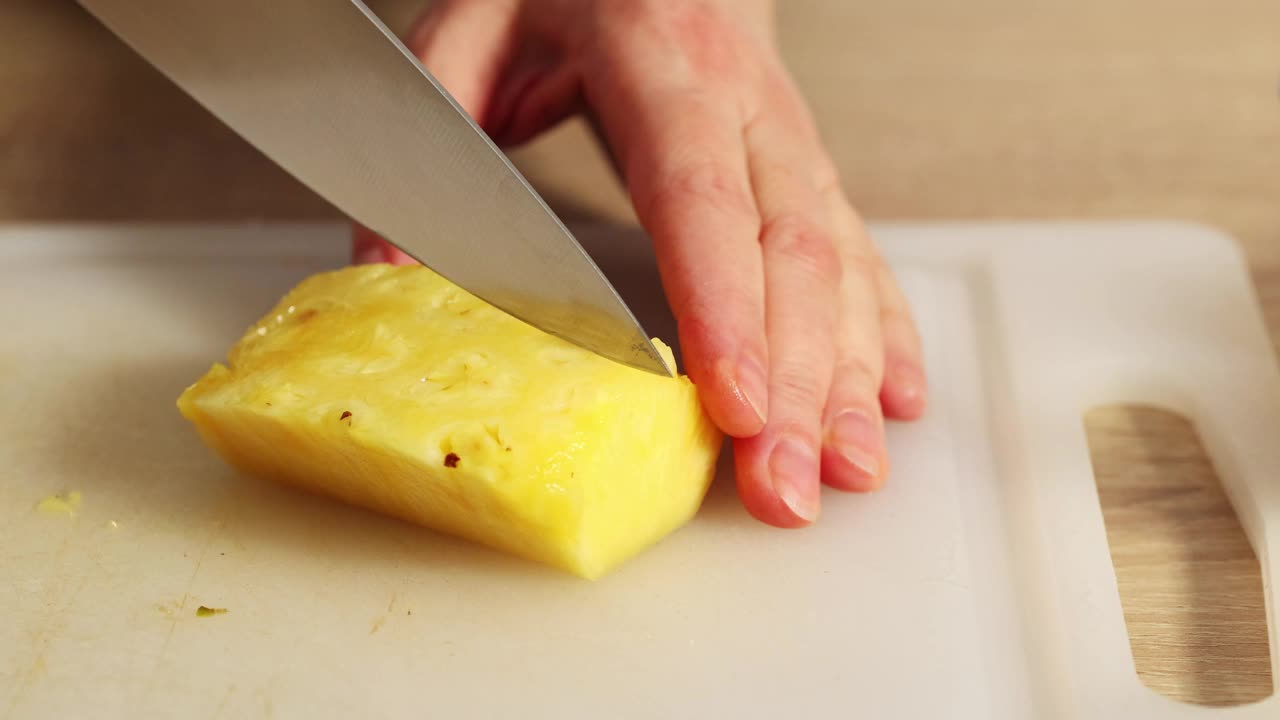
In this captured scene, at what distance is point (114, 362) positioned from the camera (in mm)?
1957

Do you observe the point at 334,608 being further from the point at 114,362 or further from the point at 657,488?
the point at 114,362

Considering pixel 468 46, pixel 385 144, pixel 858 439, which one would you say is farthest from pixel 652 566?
pixel 468 46

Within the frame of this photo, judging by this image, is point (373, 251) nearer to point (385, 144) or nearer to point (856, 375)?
point (385, 144)

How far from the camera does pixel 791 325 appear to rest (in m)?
1.73

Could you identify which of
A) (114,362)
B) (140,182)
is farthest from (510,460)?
(140,182)

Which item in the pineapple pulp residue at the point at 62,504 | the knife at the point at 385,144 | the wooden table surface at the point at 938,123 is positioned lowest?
the wooden table surface at the point at 938,123

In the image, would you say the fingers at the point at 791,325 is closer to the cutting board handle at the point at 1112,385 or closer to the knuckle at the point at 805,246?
the knuckle at the point at 805,246

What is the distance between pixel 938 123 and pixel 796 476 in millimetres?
1414

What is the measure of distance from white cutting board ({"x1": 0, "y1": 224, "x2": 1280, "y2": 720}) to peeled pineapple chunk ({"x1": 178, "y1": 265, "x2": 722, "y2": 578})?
0.08 m

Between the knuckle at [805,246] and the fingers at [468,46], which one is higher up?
the fingers at [468,46]

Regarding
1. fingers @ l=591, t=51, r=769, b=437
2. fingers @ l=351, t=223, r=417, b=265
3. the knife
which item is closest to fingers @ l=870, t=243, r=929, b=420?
fingers @ l=591, t=51, r=769, b=437

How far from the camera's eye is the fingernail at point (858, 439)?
5.48ft

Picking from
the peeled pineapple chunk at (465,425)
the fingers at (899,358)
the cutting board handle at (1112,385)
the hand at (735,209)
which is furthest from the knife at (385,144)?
the cutting board handle at (1112,385)

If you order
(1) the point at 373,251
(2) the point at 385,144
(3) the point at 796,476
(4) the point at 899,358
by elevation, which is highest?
(2) the point at 385,144
